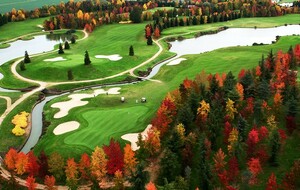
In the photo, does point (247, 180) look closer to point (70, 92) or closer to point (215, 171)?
point (215, 171)

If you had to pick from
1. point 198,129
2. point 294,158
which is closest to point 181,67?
point 198,129

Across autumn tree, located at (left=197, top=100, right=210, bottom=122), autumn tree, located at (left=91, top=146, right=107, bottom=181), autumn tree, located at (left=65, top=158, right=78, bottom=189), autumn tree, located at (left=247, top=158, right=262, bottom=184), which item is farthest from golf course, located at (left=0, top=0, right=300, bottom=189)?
autumn tree, located at (left=197, top=100, right=210, bottom=122)

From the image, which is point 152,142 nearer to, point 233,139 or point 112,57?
point 233,139

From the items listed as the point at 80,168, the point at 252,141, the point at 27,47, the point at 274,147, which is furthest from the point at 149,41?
the point at 80,168

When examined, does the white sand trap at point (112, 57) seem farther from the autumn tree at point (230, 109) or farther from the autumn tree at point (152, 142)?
the autumn tree at point (152, 142)

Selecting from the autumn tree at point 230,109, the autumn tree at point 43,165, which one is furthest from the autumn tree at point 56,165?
the autumn tree at point 230,109

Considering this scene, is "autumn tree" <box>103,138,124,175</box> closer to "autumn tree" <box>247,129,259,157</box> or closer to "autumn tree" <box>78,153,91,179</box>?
"autumn tree" <box>78,153,91,179</box>
